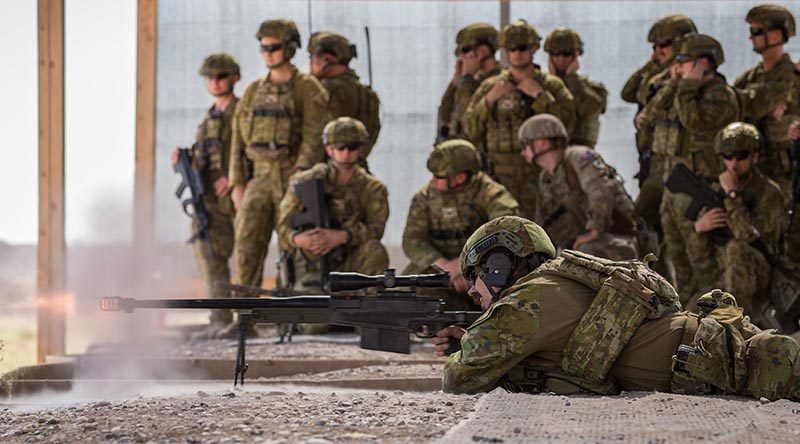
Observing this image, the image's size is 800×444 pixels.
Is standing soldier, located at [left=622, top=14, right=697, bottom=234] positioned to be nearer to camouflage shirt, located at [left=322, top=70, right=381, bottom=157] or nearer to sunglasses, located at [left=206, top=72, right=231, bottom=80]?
camouflage shirt, located at [left=322, top=70, right=381, bottom=157]

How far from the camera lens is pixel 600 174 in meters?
9.41

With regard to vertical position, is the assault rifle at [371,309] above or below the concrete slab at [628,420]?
above

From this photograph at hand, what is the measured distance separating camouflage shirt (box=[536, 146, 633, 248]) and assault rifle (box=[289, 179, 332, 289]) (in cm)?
160

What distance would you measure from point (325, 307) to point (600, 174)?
13.9 feet

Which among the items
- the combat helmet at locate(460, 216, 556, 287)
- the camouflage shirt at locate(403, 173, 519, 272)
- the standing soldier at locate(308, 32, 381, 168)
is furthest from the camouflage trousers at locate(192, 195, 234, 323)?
the combat helmet at locate(460, 216, 556, 287)

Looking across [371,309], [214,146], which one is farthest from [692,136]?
[371,309]

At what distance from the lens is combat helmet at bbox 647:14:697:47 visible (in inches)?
424

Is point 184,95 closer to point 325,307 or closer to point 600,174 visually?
point 600,174

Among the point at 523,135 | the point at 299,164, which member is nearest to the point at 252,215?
the point at 299,164

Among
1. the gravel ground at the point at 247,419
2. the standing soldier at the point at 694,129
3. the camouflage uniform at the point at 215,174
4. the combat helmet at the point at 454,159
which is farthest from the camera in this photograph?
the camouflage uniform at the point at 215,174

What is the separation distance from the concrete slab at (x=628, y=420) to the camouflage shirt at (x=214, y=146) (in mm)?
6699

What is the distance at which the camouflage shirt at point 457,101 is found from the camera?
11133 millimetres

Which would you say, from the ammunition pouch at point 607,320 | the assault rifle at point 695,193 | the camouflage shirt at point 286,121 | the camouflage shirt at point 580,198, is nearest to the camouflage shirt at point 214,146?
the camouflage shirt at point 286,121

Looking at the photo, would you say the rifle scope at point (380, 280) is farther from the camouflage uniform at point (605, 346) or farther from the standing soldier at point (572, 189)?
the standing soldier at point (572, 189)
